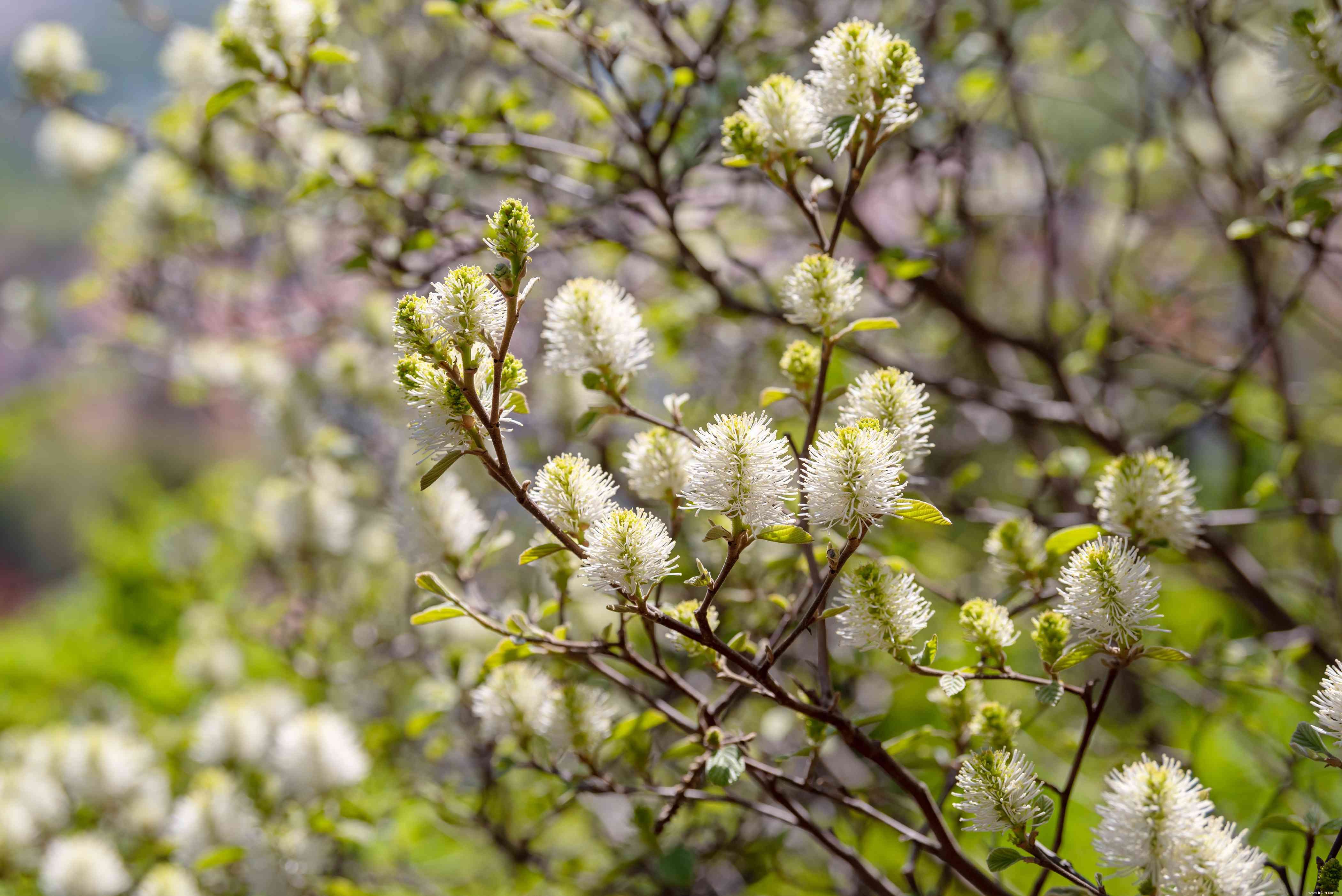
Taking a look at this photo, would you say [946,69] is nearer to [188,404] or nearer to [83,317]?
[188,404]

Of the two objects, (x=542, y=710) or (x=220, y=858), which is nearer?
(x=542, y=710)

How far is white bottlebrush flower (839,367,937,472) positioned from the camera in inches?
18.4

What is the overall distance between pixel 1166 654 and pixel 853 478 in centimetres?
17

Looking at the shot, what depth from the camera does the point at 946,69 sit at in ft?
3.54

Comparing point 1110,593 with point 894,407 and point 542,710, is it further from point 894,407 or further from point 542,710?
point 542,710

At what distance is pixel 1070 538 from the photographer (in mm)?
521

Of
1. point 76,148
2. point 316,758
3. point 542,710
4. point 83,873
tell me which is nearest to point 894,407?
point 542,710

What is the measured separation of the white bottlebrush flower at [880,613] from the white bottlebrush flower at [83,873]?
0.81 metres

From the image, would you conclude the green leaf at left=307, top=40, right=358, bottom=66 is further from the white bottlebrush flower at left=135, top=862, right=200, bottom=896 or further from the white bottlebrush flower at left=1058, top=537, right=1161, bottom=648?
the white bottlebrush flower at left=135, top=862, right=200, bottom=896

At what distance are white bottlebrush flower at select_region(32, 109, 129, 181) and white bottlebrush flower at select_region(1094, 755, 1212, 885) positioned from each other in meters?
1.61

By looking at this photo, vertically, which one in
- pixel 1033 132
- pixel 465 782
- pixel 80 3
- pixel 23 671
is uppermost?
pixel 80 3

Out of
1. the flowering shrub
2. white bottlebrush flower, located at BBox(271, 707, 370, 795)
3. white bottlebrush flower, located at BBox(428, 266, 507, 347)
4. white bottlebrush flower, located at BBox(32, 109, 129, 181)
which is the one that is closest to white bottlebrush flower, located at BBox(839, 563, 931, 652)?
the flowering shrub

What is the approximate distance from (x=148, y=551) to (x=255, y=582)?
321mm

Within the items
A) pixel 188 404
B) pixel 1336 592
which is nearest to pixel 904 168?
pixel 1336 592
